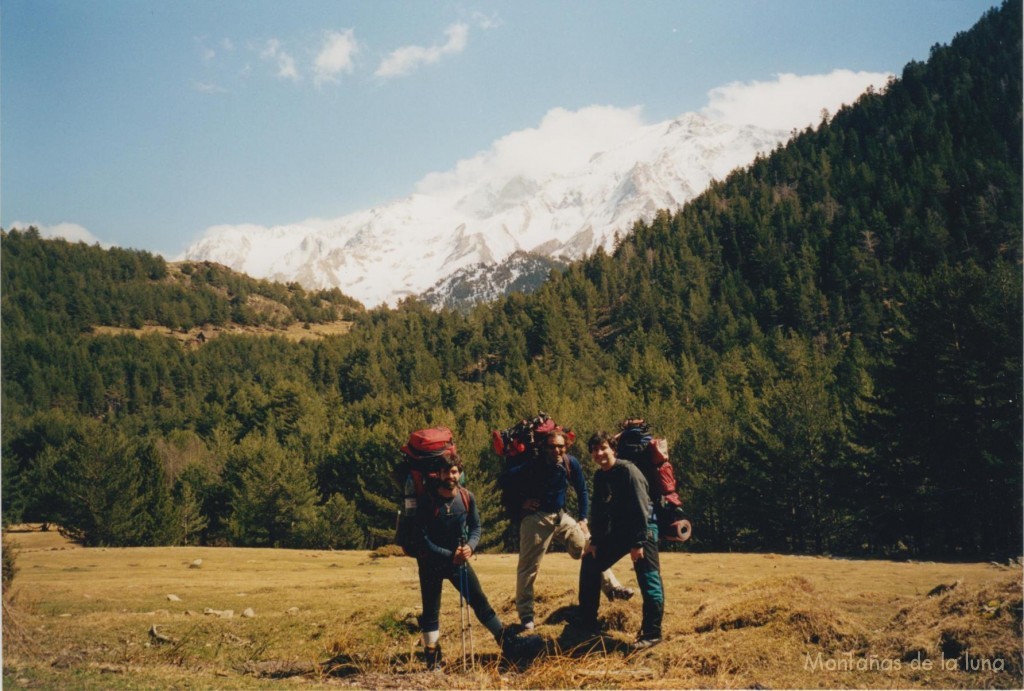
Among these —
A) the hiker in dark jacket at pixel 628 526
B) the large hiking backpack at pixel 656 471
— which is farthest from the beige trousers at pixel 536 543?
the large hiking backpack at pixel 656 471

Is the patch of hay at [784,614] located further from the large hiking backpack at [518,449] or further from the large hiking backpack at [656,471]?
the large hiking backpack at [518,449]

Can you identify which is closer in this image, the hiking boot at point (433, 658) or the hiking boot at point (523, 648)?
the hiking boot at point (523, 648)

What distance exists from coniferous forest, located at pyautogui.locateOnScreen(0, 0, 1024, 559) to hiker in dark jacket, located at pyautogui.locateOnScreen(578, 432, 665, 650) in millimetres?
17346

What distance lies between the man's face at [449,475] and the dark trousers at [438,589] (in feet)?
3.65

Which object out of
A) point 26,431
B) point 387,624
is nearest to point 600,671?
point 387,624

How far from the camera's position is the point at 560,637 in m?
9.02

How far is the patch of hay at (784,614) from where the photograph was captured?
8156 millimetres

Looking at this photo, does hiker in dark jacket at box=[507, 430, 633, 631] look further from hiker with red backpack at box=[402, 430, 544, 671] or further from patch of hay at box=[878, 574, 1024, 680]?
patch of hay at box=[878, 574, 1024, 680]

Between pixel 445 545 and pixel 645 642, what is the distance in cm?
304

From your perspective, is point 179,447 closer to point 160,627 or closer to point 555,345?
point 555,345

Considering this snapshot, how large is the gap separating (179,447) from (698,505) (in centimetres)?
8264

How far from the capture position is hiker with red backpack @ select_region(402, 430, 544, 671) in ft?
26.4

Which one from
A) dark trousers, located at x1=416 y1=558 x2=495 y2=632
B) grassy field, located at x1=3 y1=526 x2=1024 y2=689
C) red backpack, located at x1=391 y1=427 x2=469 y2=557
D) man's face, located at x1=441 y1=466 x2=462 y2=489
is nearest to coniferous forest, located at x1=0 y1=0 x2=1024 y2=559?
grassy field, located at x1=3 y1=526 x2=1024 y2=689

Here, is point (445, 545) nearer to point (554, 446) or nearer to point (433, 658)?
point (433, 658)
